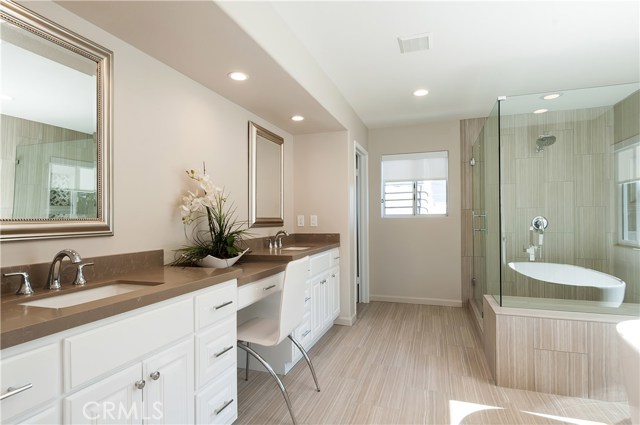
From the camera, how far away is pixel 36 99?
135 centimetres

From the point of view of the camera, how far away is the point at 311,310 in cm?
275

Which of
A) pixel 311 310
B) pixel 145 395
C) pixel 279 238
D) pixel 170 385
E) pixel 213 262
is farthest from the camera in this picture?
pixel 279 238

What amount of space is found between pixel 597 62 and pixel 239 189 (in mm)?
3052

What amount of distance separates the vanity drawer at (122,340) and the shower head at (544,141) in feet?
8.94

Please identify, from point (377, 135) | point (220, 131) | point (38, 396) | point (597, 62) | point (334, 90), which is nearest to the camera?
point (38, 396)

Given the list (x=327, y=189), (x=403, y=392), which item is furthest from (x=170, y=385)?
(x=327, y=189)

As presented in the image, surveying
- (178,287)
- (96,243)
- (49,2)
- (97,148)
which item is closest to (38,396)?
(178,287)

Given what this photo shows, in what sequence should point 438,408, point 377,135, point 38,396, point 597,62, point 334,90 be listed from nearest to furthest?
point 38,396
point 438,408
point 597,62
point 334,90
point 377,135

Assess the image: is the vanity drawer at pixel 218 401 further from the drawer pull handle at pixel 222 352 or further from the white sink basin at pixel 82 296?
the white sink basin at pixel 82 296

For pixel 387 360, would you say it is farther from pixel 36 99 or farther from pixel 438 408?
pixel 36 99

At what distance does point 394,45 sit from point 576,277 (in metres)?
2.18

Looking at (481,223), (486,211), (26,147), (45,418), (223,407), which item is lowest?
(223,407)

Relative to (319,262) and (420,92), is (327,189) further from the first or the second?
(420,92)

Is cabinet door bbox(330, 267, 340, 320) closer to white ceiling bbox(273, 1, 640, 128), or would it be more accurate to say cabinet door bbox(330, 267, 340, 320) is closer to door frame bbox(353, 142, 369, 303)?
door frame bbox(353, 142, 369, 303)
